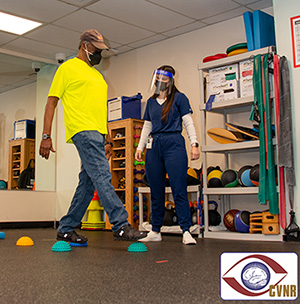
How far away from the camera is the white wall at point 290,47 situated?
388cm

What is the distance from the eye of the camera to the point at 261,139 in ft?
12.7

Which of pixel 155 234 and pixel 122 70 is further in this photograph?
pixel 122 70

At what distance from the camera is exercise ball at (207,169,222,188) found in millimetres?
4316

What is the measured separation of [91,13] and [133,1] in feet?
1.90

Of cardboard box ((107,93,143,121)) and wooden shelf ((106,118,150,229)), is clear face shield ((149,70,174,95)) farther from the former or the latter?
cardboard box ((107,93,143,121))

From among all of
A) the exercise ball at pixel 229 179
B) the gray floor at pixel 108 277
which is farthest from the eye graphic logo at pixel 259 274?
the exercise ball at pixel 229 179

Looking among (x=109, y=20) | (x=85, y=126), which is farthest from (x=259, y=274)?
(x=109, y=20)

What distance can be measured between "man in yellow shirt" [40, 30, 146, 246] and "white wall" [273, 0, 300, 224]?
180cm

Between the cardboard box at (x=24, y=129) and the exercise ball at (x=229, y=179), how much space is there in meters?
3.41

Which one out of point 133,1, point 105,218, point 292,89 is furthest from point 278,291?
point 105,218

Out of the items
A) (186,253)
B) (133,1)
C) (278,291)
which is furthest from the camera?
(133,1)

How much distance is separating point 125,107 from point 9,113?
1.76 meters

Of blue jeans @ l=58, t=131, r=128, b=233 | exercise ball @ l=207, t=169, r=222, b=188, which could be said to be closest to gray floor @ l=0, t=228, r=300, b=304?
blue jeans @ l=58, t=131, r=128, b=233

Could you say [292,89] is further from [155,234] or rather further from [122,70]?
[122,70]
